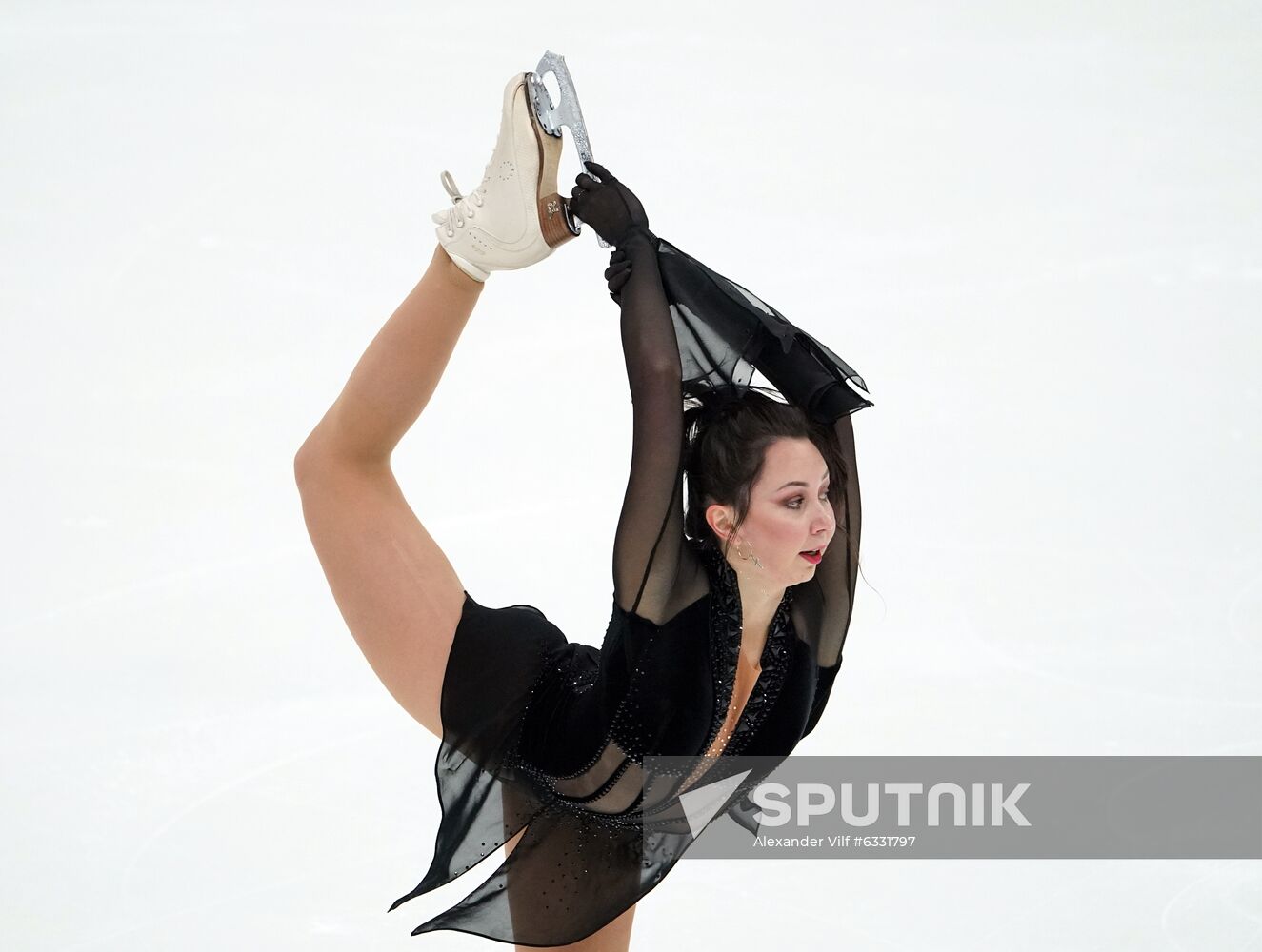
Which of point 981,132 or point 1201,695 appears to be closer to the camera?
point 1201,695

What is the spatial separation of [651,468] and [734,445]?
301 millimetres

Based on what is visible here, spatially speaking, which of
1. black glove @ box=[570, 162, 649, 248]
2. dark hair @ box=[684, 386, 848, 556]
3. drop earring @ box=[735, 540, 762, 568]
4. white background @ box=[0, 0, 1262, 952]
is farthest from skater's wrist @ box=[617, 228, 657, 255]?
white background @ box=[0, 0, 1262, 952]

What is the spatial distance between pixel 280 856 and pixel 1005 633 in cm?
226

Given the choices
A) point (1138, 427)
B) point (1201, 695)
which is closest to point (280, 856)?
point (1201, 695)

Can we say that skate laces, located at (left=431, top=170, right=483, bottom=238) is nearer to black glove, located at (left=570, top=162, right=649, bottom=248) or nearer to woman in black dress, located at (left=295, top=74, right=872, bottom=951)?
woman in black dress, located at (left=295, top=74, right=872, bottom=951)

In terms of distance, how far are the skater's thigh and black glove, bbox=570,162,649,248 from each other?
0.71 meters

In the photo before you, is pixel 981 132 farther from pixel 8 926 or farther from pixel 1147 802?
pixel 8 926

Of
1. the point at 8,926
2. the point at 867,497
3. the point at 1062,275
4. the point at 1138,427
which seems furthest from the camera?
the point at 1062,275

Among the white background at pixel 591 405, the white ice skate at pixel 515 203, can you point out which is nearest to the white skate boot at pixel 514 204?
the white ice skate at pixel 515 203

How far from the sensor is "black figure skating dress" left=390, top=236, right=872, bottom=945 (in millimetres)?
2670

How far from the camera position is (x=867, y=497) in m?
5.02

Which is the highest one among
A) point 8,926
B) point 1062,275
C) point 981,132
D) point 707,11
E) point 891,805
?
point 707,11

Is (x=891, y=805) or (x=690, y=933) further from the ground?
(x=891, y=805)

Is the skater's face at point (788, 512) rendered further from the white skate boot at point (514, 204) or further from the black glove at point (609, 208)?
the white skate boot at point (514, 204)
